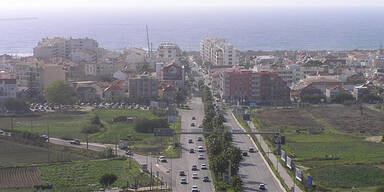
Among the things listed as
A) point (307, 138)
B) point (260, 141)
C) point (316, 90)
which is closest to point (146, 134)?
point (260, 141)

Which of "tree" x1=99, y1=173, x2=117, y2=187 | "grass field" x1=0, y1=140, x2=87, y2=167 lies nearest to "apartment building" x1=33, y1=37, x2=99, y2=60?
"grass field" x1=0, y1=140, x2=87, y2=167

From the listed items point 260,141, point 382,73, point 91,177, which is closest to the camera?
point 91,177

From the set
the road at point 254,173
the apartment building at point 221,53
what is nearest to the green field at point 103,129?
the road at point 254,173

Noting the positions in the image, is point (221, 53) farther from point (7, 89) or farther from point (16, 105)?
point (16, 105)

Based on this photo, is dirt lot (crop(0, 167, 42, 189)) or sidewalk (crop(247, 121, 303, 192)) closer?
dirt lot (crop(0, 167, 42, 189))

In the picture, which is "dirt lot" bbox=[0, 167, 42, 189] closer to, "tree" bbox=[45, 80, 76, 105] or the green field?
the green field

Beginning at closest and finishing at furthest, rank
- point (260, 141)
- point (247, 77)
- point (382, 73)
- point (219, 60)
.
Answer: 1. point (260, 141)
2. point (247, 77)
3. point (382, 73)
4. point (219, 60)

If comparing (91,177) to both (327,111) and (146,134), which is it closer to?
(146,134)
